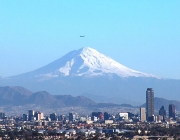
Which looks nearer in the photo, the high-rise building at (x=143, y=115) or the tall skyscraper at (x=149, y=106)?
the high-rise building at (x=143, y=115)

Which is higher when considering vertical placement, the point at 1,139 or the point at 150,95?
the point at 150,95

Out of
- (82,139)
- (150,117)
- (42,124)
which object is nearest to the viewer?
(82,139)

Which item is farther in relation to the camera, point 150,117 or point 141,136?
point 150,117

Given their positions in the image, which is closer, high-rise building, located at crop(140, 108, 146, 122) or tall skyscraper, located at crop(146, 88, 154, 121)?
high-rise building, located at crop(140, 108, 146, 122)

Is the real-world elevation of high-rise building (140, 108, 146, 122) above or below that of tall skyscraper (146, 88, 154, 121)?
below

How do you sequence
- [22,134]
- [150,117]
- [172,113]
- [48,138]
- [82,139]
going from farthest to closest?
[172,113], [150,117], [22,134], [48,138], [82,139]

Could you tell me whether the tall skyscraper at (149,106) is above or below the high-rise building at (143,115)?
above

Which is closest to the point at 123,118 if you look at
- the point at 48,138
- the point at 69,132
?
the point at 69,132

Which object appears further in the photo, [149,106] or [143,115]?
[149,106]

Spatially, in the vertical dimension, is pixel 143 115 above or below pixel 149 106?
below

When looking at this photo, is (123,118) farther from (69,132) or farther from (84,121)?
(69,132)
